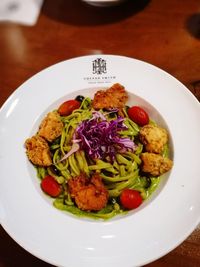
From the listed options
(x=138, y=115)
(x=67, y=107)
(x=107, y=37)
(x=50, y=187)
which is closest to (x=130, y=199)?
(x=50, y=187)

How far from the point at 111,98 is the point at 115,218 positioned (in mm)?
849

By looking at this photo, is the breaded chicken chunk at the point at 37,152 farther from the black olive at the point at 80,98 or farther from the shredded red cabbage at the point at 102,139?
the black olive at the point at 80,98

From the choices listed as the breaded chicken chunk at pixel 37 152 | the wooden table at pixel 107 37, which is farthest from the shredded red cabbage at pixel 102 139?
the wooden table at pixel 107 37

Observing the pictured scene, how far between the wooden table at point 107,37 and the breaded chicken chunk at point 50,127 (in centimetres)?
65

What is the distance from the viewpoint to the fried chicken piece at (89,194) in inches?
80.7

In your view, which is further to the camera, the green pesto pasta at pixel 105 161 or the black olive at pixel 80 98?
the black olive at pixel 80 98

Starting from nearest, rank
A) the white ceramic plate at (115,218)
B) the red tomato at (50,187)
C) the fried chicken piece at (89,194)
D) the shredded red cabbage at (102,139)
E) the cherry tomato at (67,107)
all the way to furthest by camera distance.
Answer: the white ceramic plate at (115,218) → the fried chicken piece at (89,194) → the red tomato at (50,187) → the shredded red cabbage at (102,139) → the cherry tomato at (67,107)

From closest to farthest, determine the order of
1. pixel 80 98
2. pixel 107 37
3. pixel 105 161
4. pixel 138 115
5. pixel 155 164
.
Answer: pixel 155 164 < pixel 105 161 < pixel 138 115 < pixel 80 98 < pixel 107 37

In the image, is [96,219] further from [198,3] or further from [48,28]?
[198,3]

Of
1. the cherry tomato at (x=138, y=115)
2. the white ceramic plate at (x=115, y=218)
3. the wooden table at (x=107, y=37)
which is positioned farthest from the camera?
the wooden table at (x=107, y=37)

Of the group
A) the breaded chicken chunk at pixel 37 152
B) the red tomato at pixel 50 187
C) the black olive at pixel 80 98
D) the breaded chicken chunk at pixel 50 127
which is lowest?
the red tomato at pixel 50 187

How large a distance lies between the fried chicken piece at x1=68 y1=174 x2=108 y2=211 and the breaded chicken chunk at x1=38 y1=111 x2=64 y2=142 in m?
0.41

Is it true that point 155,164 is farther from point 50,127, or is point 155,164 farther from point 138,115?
point 50,127

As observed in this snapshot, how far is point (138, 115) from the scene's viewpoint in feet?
8.07
